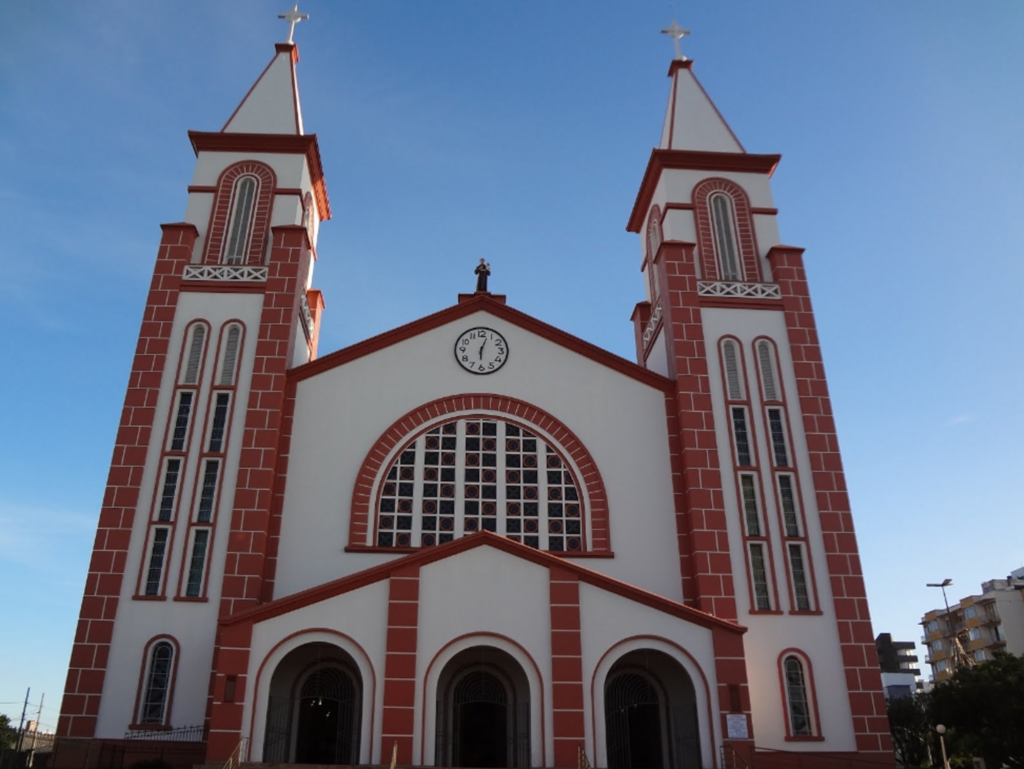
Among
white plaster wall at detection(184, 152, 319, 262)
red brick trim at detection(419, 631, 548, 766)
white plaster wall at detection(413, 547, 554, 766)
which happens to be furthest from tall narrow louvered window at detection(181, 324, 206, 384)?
red brick trim at detection(419, 631, 548, 766)

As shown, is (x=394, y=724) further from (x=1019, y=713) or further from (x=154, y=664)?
(x=1019, y=713)

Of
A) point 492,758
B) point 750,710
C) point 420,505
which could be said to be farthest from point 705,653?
point 420,505

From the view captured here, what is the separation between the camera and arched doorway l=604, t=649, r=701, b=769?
53.3 ft

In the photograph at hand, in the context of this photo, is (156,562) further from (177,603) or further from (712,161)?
(712,161)

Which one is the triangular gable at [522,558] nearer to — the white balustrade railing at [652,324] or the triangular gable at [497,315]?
the triangular gable at [497,315]

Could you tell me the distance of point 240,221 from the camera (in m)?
21.8

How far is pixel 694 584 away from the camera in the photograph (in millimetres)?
17562

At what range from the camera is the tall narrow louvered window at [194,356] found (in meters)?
19.3

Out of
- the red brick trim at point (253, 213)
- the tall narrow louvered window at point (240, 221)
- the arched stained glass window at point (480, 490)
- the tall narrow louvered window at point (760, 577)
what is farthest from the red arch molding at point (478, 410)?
the tall narrow louvered window at point (240, 221)

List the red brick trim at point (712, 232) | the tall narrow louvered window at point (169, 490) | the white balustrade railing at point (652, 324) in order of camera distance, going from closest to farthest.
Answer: the tall narrow louvered window at point (169, 490) → the red brick trim at point (712, 232) → the white balustrade railing at point (652, 324)

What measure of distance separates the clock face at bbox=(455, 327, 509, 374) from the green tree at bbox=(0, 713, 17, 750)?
75.9 ft

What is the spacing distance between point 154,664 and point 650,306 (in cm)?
1533

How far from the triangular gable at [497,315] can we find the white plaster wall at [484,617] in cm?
625

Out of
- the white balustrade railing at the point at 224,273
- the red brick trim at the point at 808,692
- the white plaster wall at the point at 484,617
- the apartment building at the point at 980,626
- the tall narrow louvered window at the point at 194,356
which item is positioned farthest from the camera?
the apartment building at the point at 980,626
